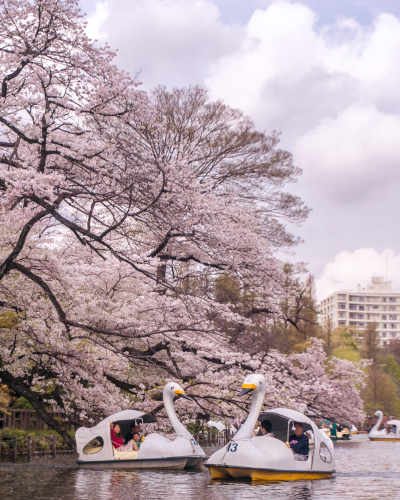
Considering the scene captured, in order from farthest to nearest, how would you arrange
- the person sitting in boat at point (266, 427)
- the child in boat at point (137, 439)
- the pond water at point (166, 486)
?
the child in boat at point (137, 439), the person sitting in boat at point (266, 427), the pond water at point (166, 486)

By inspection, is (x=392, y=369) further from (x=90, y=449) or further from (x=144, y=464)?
(x=144, y=464)

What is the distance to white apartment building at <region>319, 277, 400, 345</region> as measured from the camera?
185625 millimetres

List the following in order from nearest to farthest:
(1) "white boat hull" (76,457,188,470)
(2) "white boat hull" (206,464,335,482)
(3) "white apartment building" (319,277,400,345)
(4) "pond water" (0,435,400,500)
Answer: (4) "pond water" (0,435,400,500)
(2) "white boat hull" (206,464,335,482)
(1) "white boat hull" (76,457,188,470)
(3) "white apartment building" (319,277,400,345)

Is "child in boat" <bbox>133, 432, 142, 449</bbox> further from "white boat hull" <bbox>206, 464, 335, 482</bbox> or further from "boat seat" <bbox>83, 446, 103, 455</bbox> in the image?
"white boat hull" <bbox>206, 464, 335, 482</bbox>

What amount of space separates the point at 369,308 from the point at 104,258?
17873 cm

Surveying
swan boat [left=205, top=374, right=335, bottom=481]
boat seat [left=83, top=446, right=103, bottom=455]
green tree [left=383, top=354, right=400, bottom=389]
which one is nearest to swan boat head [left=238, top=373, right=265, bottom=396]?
swan boat [left=205, top=374, right=335, bottom=481]

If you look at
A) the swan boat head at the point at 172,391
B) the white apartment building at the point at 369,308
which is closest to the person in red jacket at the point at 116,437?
the swan boat head at the point at 172,391

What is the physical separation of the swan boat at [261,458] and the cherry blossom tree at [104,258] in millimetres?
2770

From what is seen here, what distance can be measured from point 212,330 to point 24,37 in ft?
29.8

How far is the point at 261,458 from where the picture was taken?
14828mm

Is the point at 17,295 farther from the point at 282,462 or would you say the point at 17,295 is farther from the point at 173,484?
the point at 282,462

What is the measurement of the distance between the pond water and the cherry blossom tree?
291 centimetres

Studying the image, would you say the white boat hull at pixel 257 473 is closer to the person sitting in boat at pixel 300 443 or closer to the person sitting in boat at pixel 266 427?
the person sitting in boat at pixel 300 443

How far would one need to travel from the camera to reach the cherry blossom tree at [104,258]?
1584 centimetres
